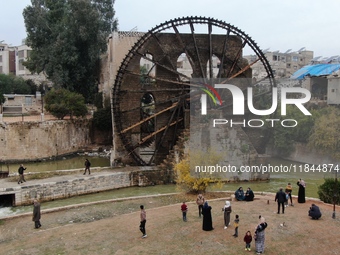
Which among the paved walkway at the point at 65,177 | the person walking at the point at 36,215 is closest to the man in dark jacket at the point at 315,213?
the person walking at the point at 36,215

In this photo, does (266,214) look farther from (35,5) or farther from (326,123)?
(35,5)

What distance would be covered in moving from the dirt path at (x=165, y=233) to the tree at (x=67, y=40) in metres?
20.1

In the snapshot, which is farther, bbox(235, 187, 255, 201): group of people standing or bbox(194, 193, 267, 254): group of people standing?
bbox(235, 187, 255, 201): group of people standing

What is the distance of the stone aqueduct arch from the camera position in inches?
790

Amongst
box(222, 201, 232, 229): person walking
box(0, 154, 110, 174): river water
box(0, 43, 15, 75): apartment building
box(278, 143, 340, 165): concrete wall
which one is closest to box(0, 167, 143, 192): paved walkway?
box(0, 154, 110, 174): river water

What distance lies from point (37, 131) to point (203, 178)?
48.3 ft

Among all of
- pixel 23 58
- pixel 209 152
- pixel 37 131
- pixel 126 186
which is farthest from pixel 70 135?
pixel 23 58

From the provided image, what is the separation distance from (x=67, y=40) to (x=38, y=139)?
29.5ft

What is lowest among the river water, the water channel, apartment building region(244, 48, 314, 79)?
the water channel

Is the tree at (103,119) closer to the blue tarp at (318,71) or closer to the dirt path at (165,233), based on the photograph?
the dirt path at (165,233)

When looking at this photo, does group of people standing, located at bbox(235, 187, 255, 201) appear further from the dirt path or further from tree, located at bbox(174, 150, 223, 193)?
tree, located at bbox(174, 150, 223, 193)

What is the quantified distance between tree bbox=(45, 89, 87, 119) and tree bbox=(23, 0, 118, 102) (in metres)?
3.46

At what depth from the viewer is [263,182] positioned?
59.9ft

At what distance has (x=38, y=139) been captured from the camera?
2567cm
